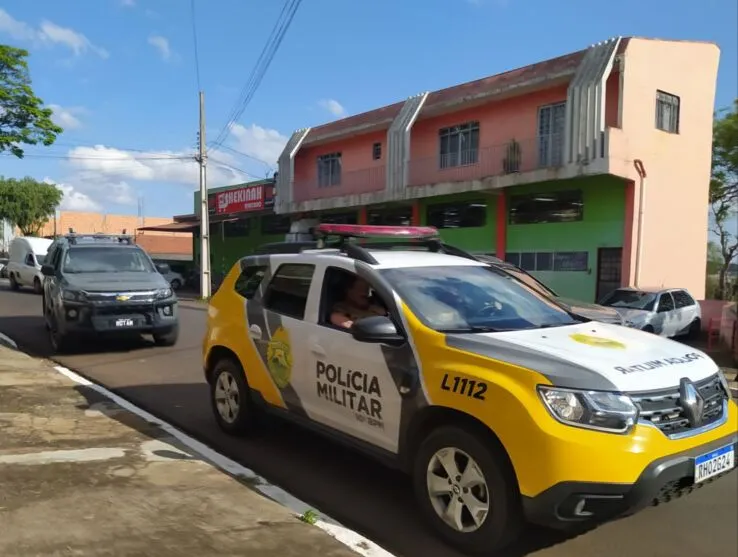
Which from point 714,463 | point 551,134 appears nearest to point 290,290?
point 714,463

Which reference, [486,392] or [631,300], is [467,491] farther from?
[631,300]

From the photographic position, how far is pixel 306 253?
5.05 meters

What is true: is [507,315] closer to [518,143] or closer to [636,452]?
[636,452]

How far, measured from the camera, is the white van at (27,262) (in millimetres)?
24770

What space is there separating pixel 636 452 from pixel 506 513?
0.71 m

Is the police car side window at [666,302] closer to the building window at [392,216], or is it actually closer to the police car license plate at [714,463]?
the building window at [392,216]

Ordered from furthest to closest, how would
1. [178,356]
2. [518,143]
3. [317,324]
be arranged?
[518,143], [178,356], [317,324]

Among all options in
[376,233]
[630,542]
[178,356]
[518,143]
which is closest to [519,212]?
[518,143]

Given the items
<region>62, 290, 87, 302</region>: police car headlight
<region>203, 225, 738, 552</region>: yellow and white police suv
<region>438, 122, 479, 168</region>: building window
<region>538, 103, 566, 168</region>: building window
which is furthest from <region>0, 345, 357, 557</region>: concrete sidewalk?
<region>438, 122, 479, 168</region>: building window

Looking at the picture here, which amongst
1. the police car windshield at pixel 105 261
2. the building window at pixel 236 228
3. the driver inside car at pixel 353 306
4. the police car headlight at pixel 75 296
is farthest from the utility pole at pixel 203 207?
the driver inside car at pixel 353 306

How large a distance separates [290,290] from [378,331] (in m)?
1.41

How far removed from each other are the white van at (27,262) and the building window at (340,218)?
11.7 meters

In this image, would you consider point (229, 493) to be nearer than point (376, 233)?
Yes

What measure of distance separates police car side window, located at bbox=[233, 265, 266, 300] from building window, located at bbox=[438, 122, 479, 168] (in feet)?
58.6
